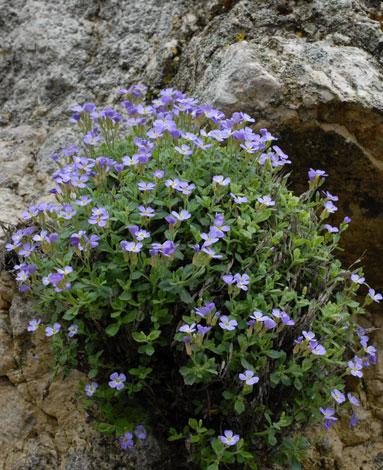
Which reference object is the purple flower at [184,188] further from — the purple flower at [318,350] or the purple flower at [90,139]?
the purple flower at [318,350]

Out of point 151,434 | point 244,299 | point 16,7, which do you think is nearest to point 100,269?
point 244,299

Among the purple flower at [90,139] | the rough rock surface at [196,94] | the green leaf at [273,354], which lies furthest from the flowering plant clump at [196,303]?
the rough rock surface at [196,94]

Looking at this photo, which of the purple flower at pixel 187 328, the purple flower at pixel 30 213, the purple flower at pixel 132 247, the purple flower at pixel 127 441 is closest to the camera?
the purple flower at pixel 187 328

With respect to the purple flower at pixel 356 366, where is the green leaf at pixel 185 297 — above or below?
above

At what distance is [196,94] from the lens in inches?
153

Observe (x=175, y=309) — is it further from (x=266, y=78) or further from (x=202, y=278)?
(x=266, y=78)

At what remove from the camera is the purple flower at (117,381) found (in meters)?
2.44

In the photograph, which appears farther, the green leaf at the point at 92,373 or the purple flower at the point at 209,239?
the green leaf at the point at 92,373

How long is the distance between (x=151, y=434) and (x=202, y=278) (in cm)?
94

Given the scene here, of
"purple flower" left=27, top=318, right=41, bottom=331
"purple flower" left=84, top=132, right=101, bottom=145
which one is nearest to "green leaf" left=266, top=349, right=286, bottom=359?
"purple flower" left=27, top=318, right=41, bottom=331

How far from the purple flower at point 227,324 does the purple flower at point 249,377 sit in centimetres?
21

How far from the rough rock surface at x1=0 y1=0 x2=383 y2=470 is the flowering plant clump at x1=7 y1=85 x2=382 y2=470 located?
0.37 metres

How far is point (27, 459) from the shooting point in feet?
8.87

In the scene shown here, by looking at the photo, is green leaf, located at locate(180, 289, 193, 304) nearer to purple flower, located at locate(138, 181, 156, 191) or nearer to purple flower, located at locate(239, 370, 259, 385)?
purple flower, located at locate(239, 370, 259, 385)
